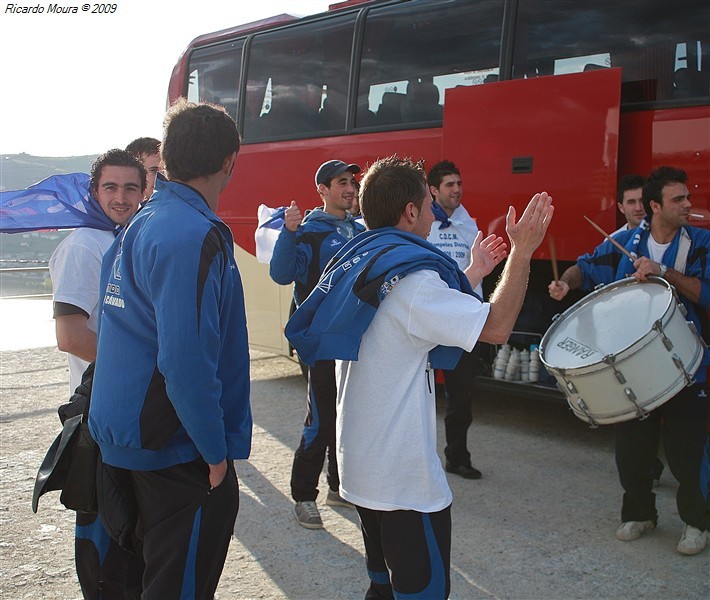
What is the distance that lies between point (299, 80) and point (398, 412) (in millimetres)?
5943

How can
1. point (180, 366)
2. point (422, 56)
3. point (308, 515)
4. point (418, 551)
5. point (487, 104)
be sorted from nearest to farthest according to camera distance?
1. point (180, 366)
2. point (418, 551)
3. point (308, 515)
4. point (487, 104)
5. point (422, 56)

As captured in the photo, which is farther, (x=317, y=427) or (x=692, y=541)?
(x=317, y=427)

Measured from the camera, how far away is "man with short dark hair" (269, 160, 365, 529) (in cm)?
427

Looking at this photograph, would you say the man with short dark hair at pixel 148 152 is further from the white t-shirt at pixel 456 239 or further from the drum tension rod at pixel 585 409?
the drum tension rod at pixel 585 409

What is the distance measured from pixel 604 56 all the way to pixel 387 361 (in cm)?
427

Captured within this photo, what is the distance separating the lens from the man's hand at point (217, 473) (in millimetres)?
2156

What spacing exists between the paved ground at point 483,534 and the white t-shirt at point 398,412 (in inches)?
52.9

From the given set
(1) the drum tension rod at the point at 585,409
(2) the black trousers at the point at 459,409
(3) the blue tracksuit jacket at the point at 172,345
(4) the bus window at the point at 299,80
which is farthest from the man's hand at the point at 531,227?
(4) the bus window at the point at 299,80

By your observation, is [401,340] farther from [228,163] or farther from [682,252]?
[682,252]

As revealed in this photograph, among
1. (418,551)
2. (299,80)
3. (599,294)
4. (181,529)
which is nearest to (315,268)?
(599,294)

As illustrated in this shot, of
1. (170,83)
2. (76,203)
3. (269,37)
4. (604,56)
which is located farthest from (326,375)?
(170,83)

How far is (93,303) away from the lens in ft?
9.52

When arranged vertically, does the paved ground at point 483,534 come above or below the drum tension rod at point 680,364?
below

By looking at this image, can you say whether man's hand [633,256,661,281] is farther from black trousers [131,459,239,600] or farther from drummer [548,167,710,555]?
black trousers [131,459,239,600]
